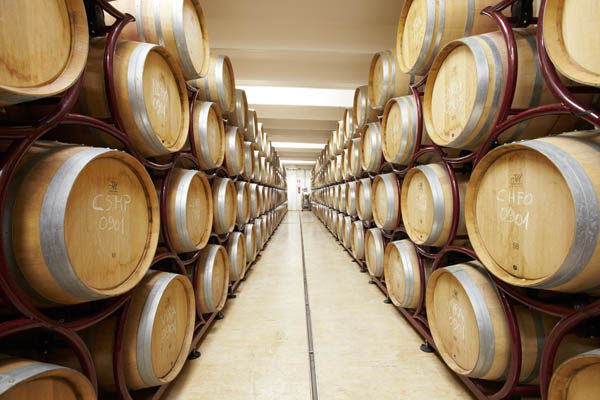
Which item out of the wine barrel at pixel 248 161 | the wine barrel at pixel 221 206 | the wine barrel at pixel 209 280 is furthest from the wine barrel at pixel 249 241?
the wine barrel at pixel 209 280

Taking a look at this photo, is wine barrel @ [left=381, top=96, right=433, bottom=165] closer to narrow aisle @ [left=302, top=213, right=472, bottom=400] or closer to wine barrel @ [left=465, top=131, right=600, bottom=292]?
wine barrel @ [left=465, top=131, right=600, bottom=292]

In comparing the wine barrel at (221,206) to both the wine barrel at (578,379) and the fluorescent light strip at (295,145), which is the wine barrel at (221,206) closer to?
the wine barrel at (578,379)

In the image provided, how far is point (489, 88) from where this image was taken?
1.58 meters

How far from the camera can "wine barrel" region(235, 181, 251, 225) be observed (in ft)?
13.3

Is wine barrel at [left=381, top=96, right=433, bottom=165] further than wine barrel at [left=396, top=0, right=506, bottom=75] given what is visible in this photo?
Yes

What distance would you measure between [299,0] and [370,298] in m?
4.14

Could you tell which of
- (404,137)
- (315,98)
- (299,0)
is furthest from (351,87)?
(404,137)

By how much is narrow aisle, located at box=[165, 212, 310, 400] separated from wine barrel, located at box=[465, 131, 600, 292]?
157 cm

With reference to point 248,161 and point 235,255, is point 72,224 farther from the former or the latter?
point 248,161

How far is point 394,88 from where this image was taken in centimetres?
326

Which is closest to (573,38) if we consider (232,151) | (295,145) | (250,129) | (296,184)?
(232,151)

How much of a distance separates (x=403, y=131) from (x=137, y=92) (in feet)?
7.16

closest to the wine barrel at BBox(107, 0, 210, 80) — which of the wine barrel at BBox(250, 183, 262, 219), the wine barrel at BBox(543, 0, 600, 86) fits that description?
the wine barrel at BBox(543, 0, 600, 86)

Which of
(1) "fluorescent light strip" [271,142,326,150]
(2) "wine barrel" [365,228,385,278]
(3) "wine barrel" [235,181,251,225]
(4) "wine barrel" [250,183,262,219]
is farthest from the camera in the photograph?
(1) "fluorescent light strip" [271,142,326,150]
